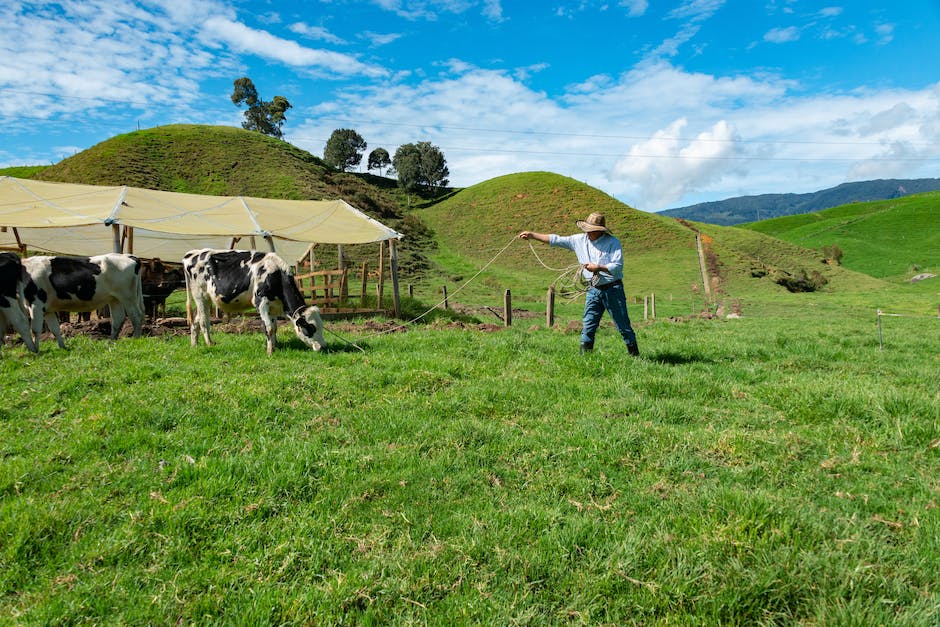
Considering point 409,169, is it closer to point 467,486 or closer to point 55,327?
point 55,327

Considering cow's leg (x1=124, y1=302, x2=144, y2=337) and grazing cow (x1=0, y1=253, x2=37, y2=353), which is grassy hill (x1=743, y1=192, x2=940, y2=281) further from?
grazing cow (x1=0, y1=253, x2=37, y2=353)

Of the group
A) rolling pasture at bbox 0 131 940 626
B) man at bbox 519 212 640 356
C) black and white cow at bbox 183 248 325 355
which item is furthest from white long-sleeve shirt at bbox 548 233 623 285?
black and white cow at bbox 183 248 325 355

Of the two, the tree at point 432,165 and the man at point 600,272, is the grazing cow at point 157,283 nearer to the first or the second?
the man at point 600,272

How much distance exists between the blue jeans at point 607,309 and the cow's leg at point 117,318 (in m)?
9.44

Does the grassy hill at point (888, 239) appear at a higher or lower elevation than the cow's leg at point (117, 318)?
higher

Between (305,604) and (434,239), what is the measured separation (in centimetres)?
5887

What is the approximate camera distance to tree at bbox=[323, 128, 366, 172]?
294 ft

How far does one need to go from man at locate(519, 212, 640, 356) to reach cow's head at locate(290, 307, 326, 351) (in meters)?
3.92

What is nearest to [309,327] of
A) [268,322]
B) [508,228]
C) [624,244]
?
[268,322]

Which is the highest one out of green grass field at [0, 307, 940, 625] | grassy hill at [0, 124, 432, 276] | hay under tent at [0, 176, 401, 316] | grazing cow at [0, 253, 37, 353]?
grassy hill at [0, 124, 432, 276]

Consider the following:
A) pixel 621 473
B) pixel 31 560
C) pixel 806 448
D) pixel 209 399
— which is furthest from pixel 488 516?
pixel 209 399

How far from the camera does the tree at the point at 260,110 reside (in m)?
89.6

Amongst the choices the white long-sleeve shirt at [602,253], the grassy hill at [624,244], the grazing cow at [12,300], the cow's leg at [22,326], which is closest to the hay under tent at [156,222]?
the grazing cow at [12,300]

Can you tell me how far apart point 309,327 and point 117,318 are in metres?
4.87
